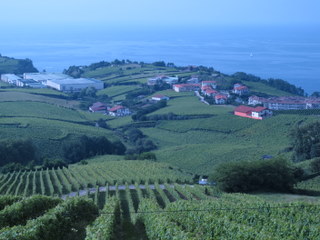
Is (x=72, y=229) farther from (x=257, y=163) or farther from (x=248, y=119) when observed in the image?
(x=248, y=119)

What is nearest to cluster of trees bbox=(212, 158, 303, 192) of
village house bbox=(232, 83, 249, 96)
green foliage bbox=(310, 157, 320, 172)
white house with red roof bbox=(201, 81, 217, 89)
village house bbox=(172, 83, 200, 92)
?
green foliage bbox=(310, 157, 320, 172)

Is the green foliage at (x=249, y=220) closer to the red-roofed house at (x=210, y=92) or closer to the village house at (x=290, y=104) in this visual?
the village house at (x=290, y=104)

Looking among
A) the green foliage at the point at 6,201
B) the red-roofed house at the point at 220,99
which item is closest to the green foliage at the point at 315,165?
the green foliage at the point at 6,201

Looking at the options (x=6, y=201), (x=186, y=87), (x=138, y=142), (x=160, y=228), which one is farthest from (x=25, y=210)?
(x=186, y=87)

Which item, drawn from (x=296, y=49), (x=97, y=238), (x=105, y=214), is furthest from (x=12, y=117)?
Answer: (x=296, y=49)

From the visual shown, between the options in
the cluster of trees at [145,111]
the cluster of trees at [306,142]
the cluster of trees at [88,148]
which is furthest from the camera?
the cluster of trees at [145,111]

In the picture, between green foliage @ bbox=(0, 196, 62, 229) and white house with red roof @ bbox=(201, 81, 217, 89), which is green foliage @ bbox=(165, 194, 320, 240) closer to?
green foliage @ bbox=(0, 196, 62, 229)
